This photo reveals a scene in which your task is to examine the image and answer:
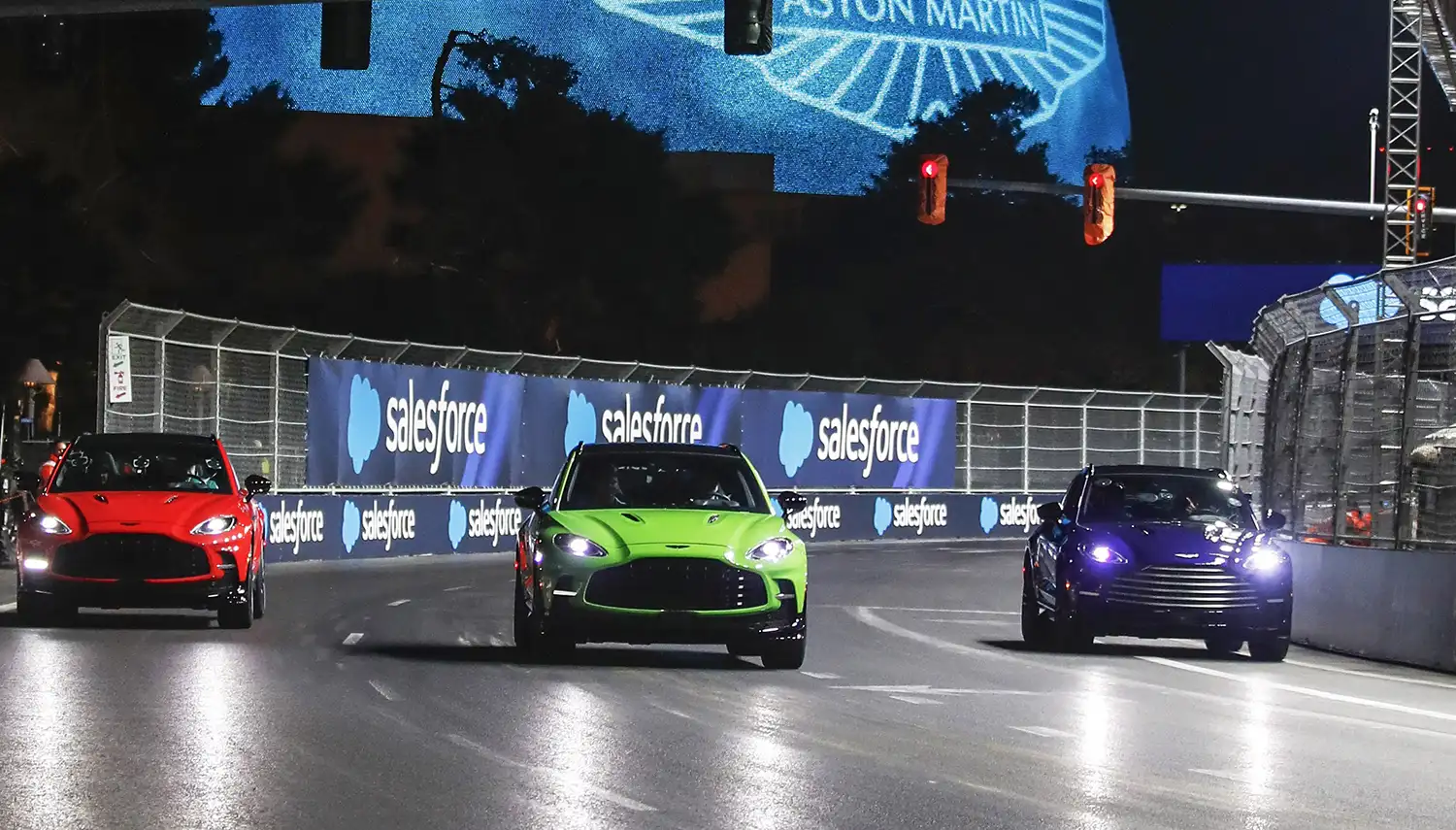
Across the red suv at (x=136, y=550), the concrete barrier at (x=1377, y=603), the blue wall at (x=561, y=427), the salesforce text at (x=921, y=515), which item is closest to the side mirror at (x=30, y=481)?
the red suv at (x=136, y=550)

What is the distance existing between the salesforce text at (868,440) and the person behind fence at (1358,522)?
24.6 metres

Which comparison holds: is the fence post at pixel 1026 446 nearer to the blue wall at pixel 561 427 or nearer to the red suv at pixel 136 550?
the blue wall at pixel 561 427

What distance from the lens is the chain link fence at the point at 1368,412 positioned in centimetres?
1925

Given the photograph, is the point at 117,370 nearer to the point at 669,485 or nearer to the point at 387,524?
the point at 387,524

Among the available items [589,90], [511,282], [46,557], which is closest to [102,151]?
[511,282]

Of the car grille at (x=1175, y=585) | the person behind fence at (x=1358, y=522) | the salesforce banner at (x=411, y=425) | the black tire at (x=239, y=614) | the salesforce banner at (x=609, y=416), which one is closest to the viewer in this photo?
the car grille at (x=1175, y=585)

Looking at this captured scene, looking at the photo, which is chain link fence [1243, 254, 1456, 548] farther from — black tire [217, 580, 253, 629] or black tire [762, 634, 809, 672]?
black tire [217, 580, 253, 629]

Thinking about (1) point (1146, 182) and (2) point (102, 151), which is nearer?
Answer: (2) point (102, 151)

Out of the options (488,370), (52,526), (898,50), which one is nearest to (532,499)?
(52,526)

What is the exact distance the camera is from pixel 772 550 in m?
16.2

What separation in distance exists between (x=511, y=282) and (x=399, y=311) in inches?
307

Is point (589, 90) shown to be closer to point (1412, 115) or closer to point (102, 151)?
point (102, 151)

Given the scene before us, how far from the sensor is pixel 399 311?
2832 inches

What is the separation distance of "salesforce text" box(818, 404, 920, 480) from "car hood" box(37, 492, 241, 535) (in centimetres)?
2710
